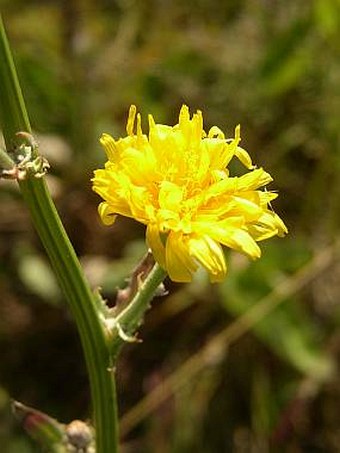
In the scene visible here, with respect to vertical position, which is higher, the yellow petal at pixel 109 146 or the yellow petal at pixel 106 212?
the yellow petal at pixel 109 146

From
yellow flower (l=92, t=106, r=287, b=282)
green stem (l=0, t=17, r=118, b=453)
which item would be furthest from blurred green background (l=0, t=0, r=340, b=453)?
yellow flower (l=92, t=106, r=287, b=282)

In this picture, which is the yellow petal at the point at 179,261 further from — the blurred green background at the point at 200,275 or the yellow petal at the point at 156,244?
the blurred green background at the point at 200,275

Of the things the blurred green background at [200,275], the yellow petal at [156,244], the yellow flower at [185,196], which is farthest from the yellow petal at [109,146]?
the blurred green background at [200,275]

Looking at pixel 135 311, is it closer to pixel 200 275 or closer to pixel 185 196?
pixel 185 196

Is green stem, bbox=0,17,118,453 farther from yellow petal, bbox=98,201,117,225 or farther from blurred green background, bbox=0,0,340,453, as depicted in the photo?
blurred green background, bbox=0,0,340,453

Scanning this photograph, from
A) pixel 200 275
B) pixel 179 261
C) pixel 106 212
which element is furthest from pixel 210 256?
pixel 200 275

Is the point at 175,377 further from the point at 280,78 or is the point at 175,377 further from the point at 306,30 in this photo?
the point at 306,30
